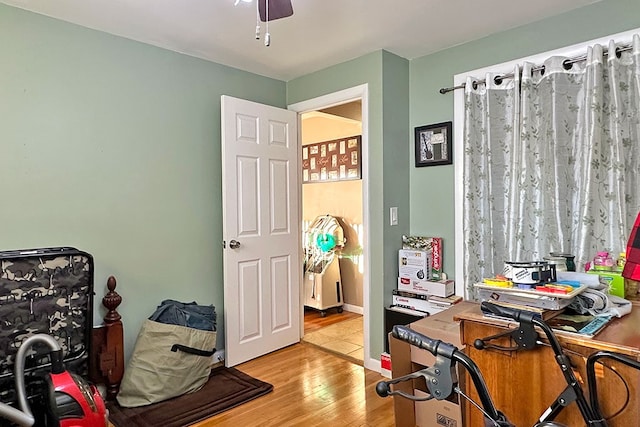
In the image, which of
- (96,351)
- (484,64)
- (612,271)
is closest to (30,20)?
(96,351)

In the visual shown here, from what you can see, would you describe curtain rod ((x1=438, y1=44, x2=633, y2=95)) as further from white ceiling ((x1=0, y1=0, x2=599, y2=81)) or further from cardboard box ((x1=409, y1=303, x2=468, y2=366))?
cardboard box ((x1=409, y1=303, x2=468, y2=366))

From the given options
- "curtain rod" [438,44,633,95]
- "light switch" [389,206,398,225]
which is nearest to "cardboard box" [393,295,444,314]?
"light switch" [389,206,398,225]

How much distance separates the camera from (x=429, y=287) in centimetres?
285

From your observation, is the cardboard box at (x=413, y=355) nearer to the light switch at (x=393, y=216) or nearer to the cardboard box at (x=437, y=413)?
the cardboard box at (x=437, y=413)

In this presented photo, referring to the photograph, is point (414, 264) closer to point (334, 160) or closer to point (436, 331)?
point (436, 331)

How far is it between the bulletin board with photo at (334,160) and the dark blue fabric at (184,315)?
7.33 feet

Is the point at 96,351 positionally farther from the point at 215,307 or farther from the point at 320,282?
the point at 320,282

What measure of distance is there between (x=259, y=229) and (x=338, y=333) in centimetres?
137

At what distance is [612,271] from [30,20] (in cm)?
→ 341

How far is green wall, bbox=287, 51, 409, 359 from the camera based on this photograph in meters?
2.95

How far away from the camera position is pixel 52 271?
1.97 metres

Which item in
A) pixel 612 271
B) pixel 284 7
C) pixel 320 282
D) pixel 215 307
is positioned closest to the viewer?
pixel 284 7

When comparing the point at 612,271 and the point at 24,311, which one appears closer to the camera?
the point at 24,311

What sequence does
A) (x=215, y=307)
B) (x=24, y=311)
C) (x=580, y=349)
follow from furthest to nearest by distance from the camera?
(x=215, y=307)
(x=24, y=311)
(x=580, y=349)
